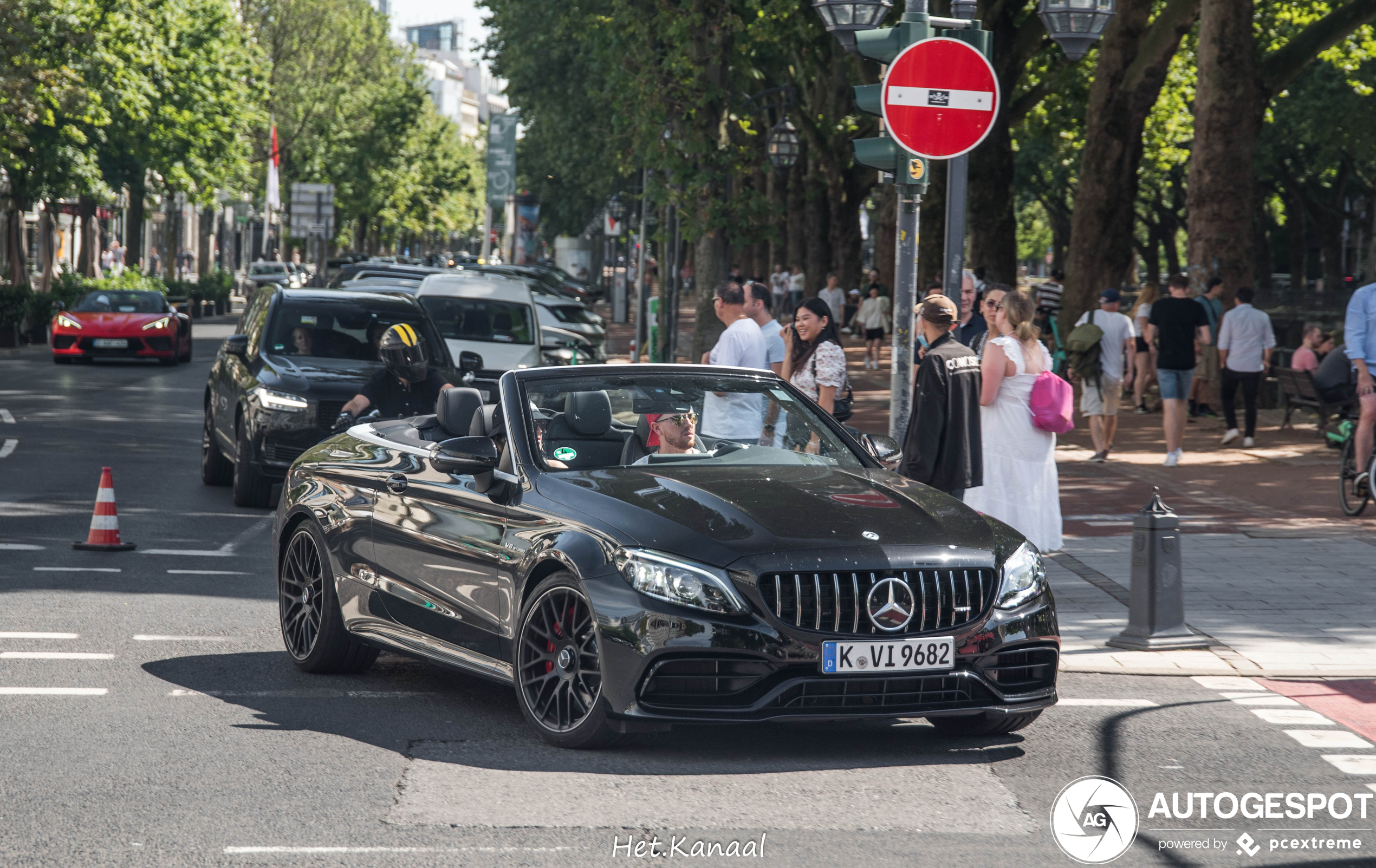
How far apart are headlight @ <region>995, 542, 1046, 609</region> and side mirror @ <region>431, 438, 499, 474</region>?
1969 millimetres

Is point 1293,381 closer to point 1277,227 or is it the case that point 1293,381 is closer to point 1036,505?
point 1036,505

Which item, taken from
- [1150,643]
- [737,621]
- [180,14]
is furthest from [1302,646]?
[180,14]

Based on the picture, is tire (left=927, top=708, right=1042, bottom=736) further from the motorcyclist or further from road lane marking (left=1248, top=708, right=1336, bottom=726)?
the motorcyclist

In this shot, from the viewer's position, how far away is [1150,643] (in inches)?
348

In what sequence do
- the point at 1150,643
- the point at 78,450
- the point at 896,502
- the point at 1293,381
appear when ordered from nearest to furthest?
1. the point at 896,502
2. the point at 1150,643
3. the point at 78,450
4. the point at 1293,381

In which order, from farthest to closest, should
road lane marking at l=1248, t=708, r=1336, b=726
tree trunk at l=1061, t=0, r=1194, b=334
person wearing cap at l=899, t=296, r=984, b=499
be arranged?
tree trunk at l=1061, t=0, r=1194, b=334
person wearing cap at l=899, t=296, r=984, b=499
road lane marking at l=1248, t=708, r=1336, b=726

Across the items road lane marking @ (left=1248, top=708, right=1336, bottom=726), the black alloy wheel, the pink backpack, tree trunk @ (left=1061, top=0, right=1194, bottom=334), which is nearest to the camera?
road lane marking @ (left=1248, top=708, right=1336, bottom=726)

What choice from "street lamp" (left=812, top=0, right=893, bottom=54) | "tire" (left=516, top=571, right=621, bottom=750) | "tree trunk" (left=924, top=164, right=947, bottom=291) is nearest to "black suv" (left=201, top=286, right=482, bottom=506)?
"street lamp" (left=812, top=0, right=893, bottom=54)

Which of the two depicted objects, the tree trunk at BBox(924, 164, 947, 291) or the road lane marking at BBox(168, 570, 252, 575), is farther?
the tree trunk at BBox(924, 164, 947, 291)

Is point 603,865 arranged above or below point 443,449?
below

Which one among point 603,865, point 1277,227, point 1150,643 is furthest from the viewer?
point 1277,227

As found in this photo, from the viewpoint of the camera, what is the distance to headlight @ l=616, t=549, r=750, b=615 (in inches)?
235

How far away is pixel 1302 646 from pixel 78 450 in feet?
42.2

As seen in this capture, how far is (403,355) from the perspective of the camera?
12477mm
